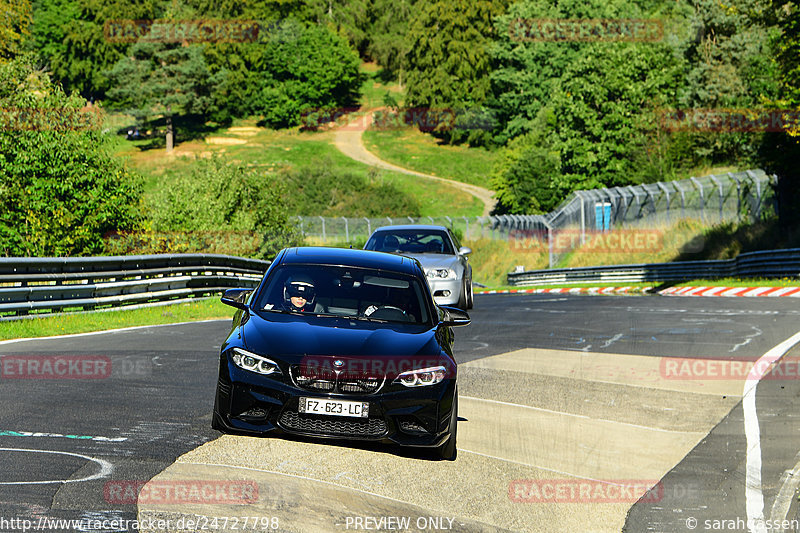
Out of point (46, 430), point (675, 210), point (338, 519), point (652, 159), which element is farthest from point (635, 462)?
point (652, 159)

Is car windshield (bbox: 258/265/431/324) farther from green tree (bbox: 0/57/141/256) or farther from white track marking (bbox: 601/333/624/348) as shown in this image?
green tree (bbox: 0/57/141/256)

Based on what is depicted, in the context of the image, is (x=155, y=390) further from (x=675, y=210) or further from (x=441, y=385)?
(x=675, y=210)

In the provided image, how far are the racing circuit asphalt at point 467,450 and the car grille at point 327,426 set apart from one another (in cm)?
22

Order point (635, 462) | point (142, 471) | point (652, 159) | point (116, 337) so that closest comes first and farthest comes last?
point (142, 471) < point (635, 462) < point (116, 337) < point (652, 159)

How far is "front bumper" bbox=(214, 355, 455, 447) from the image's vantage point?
6508 mm

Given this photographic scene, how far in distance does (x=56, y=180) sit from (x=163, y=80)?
72.4 m

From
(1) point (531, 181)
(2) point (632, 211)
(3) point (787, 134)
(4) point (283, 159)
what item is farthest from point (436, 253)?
(4) point (283, 159)

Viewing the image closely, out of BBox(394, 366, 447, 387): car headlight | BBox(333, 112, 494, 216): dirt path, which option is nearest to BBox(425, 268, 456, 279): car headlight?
BBox(394, 366, 447, 387): car headlight

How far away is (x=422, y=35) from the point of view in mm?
109250

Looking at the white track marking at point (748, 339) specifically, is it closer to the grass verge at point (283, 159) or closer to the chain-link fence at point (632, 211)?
the chain-link fence at point (632, 211)

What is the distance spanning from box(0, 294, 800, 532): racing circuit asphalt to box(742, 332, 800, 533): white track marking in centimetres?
6

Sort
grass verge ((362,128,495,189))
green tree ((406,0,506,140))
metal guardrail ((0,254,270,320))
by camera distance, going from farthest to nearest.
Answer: green tree ((406,0,506,140)), grass verge ((362,128,495,189)), metal guardrail ((0,254,270,320))

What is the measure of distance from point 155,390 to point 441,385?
365 cm

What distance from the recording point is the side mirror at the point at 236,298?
25.7 feet
